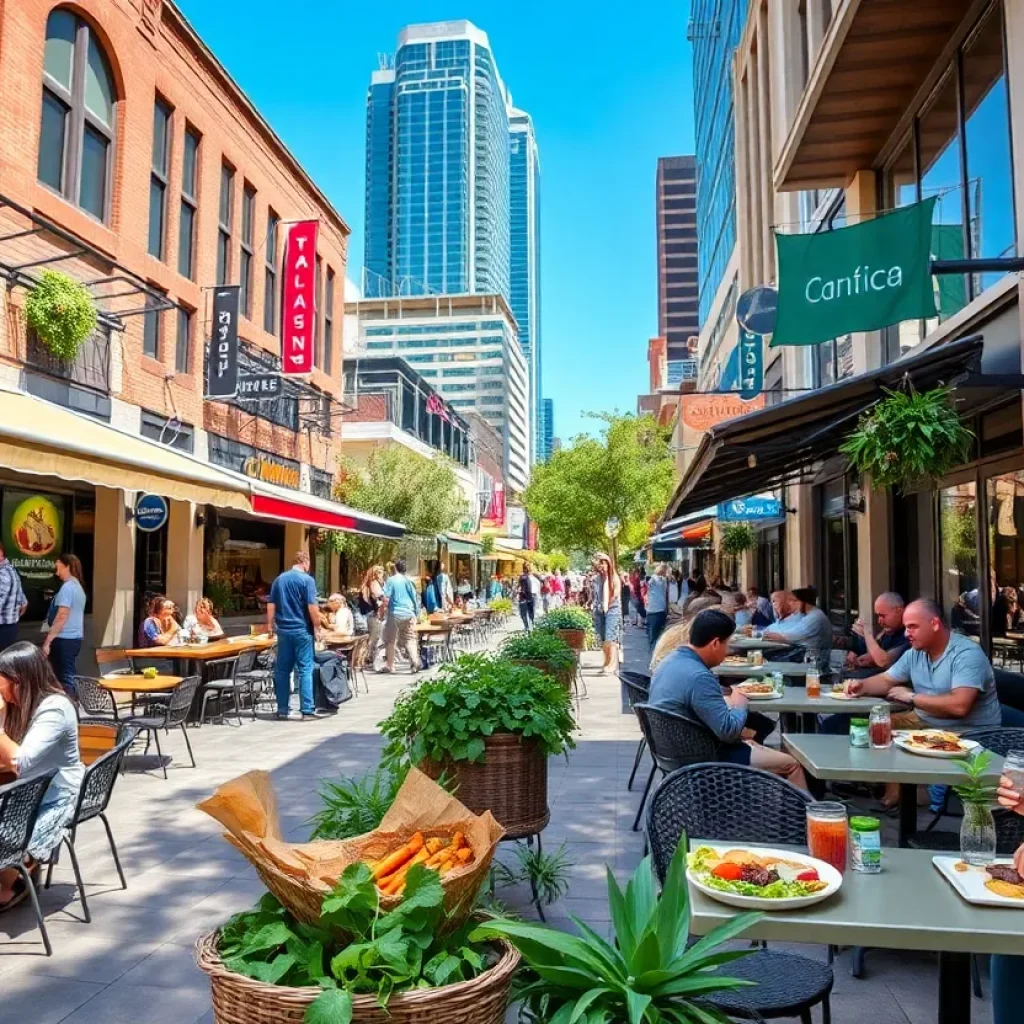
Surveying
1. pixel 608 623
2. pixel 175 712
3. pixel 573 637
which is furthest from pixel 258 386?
pixel 175 712

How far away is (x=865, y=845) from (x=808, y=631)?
734 centimetres

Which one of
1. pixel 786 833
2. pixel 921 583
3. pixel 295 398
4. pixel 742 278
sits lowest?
pixel 786 833

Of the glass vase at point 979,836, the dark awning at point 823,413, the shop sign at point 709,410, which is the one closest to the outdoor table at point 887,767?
the glass vase at point 979,836

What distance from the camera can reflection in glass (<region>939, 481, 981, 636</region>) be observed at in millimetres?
7809

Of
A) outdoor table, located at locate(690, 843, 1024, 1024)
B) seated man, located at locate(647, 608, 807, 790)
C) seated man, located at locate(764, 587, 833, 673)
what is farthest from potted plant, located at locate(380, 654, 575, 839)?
seated man, located at locate(764, 587, 833, 673)

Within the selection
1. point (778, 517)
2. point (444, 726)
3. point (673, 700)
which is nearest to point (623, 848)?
point (673, 700)

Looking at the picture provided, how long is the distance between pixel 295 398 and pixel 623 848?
57.0 ft

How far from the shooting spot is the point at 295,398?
21188mm

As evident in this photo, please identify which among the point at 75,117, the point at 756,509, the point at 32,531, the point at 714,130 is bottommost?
the point at 32,531

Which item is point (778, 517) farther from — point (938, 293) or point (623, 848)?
point (623, 848)

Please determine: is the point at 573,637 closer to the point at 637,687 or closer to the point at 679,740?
the point at 637,687

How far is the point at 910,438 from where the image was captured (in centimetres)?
585

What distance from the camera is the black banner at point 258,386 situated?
18.0m

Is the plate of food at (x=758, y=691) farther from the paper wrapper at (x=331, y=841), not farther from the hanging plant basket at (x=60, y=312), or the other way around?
the hanging plant basket at (x=60, y=312)
